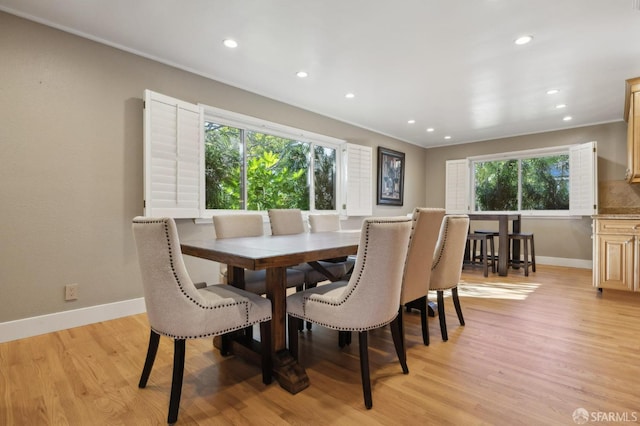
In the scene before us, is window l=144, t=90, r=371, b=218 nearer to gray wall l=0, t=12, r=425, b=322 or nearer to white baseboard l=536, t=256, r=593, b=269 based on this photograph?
gray wall l=0, t=12, r=425, b=322

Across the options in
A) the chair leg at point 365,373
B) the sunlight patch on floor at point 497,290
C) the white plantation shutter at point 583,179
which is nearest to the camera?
the chair leg at point 365,373

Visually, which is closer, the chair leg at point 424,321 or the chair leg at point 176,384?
the chair leg at point 176,384

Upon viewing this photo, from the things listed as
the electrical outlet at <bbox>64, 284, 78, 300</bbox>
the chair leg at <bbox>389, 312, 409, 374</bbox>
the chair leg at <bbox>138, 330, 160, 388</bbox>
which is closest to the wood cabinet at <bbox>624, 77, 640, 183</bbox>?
the chair leg at <bbox>389, 312, 409, 374</bbox>

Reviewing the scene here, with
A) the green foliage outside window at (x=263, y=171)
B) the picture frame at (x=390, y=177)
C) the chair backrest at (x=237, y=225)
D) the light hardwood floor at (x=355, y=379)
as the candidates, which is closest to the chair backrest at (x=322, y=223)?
the chair backrest at (x=237, y=225)

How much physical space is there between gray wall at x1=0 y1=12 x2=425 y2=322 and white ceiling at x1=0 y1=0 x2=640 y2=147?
0.24 metres

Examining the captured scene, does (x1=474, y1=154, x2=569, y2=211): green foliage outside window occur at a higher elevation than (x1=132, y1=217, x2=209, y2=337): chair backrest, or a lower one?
higher

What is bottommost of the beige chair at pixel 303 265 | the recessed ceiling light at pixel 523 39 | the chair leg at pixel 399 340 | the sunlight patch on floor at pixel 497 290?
the sunlight patch on floor at pixel 497 290

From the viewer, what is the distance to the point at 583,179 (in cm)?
504

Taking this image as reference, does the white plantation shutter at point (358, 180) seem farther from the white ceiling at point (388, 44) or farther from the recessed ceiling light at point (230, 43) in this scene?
the recessed ceiling light at point (230, 43)

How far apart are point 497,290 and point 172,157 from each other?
3.96 meters

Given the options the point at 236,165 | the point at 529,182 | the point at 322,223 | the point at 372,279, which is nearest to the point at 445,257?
the point at 372,279

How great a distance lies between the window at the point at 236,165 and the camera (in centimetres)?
297

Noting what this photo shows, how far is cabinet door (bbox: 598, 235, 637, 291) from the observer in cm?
340
